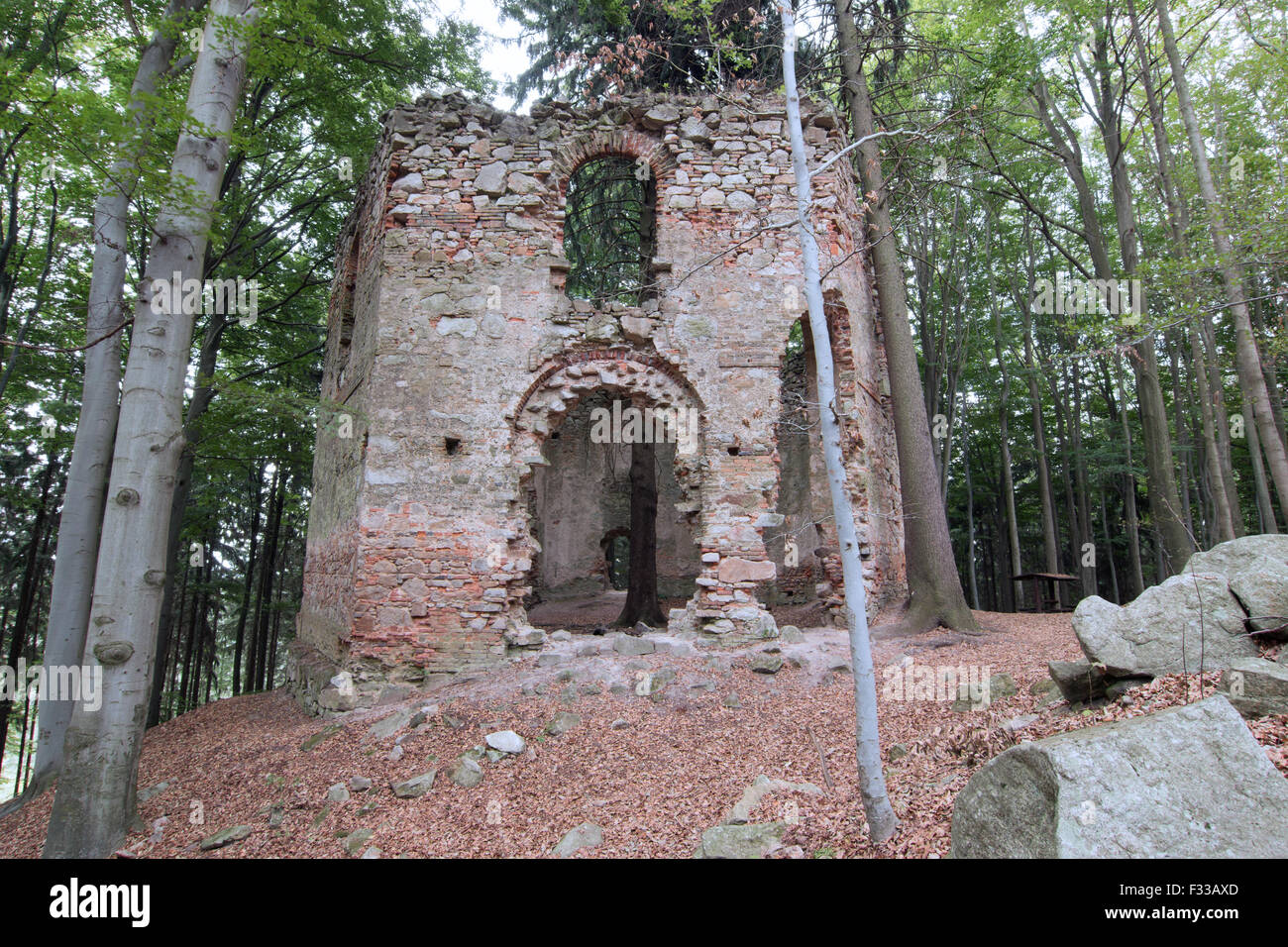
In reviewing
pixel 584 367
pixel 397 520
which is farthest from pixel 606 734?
pixel 584 367

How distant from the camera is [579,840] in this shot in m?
4.75

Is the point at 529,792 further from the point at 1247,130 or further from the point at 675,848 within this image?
the point at 1247,130

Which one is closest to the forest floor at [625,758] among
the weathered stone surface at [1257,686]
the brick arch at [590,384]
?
the weathered stone surface at [1257,686]

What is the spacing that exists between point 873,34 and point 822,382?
8374 millimetres

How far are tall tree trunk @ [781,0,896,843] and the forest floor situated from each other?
0.25 meters

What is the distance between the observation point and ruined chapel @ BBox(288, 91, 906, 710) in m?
8.38

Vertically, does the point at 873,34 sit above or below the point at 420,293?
above

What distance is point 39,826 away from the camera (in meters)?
6.55

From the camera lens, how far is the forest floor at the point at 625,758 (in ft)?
14.8

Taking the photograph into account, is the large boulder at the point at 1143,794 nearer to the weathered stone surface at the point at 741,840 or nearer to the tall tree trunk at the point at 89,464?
the weathered stone surface at the point at 741,840

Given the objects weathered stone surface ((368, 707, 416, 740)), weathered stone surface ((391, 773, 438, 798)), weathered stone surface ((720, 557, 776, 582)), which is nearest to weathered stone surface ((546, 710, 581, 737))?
weathered stone surface ((391, 773, 438, 798))

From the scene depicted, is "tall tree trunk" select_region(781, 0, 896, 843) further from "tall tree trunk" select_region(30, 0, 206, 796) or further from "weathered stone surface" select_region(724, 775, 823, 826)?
"tall tree trunk" select_region(30, 0, 206, 796)

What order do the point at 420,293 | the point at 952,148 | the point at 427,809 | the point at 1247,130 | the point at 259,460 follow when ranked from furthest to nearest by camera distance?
the point at 259,460
the point at 1247,130
the point at 952,148
the point at 420,293
the point at 427,809

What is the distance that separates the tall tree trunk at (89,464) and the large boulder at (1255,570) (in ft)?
34.0
